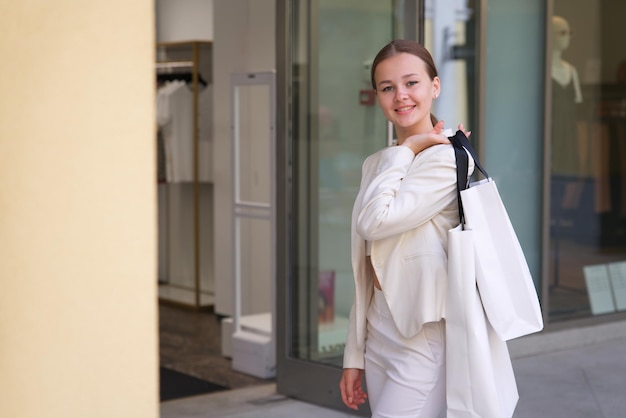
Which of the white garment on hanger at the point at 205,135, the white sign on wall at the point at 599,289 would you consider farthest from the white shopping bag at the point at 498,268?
the white garment on hanger at the point at 205,135

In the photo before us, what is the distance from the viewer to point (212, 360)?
23.1 feet

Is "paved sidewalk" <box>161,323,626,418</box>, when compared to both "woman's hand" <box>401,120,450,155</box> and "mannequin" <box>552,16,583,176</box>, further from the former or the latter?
"woman's hand" <box>401,120,450,155</box>

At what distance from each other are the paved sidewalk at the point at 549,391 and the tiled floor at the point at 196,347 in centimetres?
55

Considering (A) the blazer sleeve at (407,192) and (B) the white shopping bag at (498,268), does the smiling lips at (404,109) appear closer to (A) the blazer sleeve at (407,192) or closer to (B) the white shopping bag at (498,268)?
(A) the blazer sleeve at (407,192)

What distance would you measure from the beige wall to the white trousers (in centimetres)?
59

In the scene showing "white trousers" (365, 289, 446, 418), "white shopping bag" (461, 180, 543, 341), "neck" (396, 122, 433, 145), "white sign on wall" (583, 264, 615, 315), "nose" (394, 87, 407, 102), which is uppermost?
"nose" (394, 87, 407, 102)

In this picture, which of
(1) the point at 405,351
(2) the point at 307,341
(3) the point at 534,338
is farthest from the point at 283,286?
(1) the point at 405,351

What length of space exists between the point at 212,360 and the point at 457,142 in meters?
4.82

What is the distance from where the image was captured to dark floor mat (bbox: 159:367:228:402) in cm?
607

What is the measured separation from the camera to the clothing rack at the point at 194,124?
9281mm

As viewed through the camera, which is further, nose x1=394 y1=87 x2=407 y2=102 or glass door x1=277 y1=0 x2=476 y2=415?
glass door x1=277 y1=0 x2=476 y2=415

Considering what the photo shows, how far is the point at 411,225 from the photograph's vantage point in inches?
95.5

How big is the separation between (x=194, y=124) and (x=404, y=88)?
700 centimetres

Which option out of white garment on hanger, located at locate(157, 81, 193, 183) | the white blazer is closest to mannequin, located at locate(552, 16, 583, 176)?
white garment on hanger, located at locate(157, 81, 193, 183)
